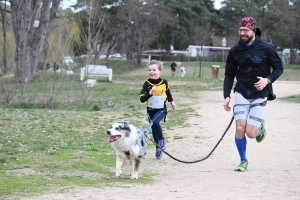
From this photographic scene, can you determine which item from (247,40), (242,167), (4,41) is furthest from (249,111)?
(4,41)

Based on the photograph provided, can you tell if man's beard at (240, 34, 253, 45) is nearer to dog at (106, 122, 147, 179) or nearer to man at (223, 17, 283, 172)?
man at (223, 17, 283, 172)

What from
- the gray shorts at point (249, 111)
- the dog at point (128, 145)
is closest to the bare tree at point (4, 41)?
the dog at point (128, 145)

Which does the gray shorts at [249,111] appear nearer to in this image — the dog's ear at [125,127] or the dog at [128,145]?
the dog at [128,145]

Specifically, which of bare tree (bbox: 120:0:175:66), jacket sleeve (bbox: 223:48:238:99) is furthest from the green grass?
bare tree (bbox: 120:0:175:66)

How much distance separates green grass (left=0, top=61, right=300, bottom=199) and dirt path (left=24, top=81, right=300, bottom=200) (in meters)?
0.46

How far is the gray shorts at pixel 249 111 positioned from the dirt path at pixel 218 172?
0.80 m

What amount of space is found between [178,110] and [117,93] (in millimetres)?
10880

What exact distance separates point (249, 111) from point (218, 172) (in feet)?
3.49

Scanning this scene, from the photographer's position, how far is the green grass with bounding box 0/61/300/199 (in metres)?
8.13

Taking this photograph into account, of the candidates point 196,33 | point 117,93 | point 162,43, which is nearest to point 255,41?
point 117,93

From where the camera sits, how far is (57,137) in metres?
13.3

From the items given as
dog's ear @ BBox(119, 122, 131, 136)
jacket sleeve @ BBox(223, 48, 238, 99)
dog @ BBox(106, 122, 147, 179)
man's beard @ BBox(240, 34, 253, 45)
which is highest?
man's beard @ BBox(240, 34, 253, 45)

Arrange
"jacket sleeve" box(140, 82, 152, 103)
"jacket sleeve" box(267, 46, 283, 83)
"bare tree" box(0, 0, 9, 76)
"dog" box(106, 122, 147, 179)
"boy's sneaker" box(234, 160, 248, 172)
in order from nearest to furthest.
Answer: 1. "dog" box(106, 122, 147, 179)
2. "jacket sleeve" box(267, 46, 283, 83)
3. "boy's sneaker" box(234, 160, 248, 172)
4. "jacket sleeve" box(140, 82, 152, 103)
5. "bare tree" box(0, 0, 9, 76)

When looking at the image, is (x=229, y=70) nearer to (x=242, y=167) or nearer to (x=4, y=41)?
(x=242, y=167)
